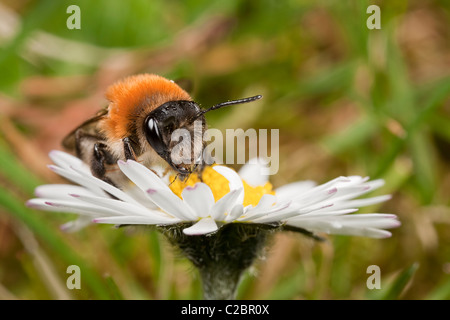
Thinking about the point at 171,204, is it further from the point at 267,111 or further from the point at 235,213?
the point at 267,111

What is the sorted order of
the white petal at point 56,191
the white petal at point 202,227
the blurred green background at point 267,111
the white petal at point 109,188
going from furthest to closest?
the blurred green background at point 267,111 → the white petal at point 56,191 → the white petal at point 109,188 → the white petal at point 202,227

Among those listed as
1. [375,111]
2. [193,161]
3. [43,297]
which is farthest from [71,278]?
[375,111]

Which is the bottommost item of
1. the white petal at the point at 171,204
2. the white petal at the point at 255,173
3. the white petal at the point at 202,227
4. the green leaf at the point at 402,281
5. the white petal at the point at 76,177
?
the green leaf at the point at 402,281

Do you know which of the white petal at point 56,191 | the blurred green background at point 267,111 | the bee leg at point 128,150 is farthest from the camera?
the blurred green background at point 267,111

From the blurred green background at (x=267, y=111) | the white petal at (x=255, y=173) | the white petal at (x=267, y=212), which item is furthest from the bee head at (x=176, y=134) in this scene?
the white petal at (x=255, y=173)

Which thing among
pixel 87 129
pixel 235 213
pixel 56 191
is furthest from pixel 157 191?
pixel 87 129

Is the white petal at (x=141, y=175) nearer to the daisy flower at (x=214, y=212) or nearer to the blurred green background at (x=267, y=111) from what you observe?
the daisy flower at (x=214, y=212)

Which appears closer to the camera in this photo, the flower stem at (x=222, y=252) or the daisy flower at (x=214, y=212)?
the daisy flower at (x=214, y=212)
